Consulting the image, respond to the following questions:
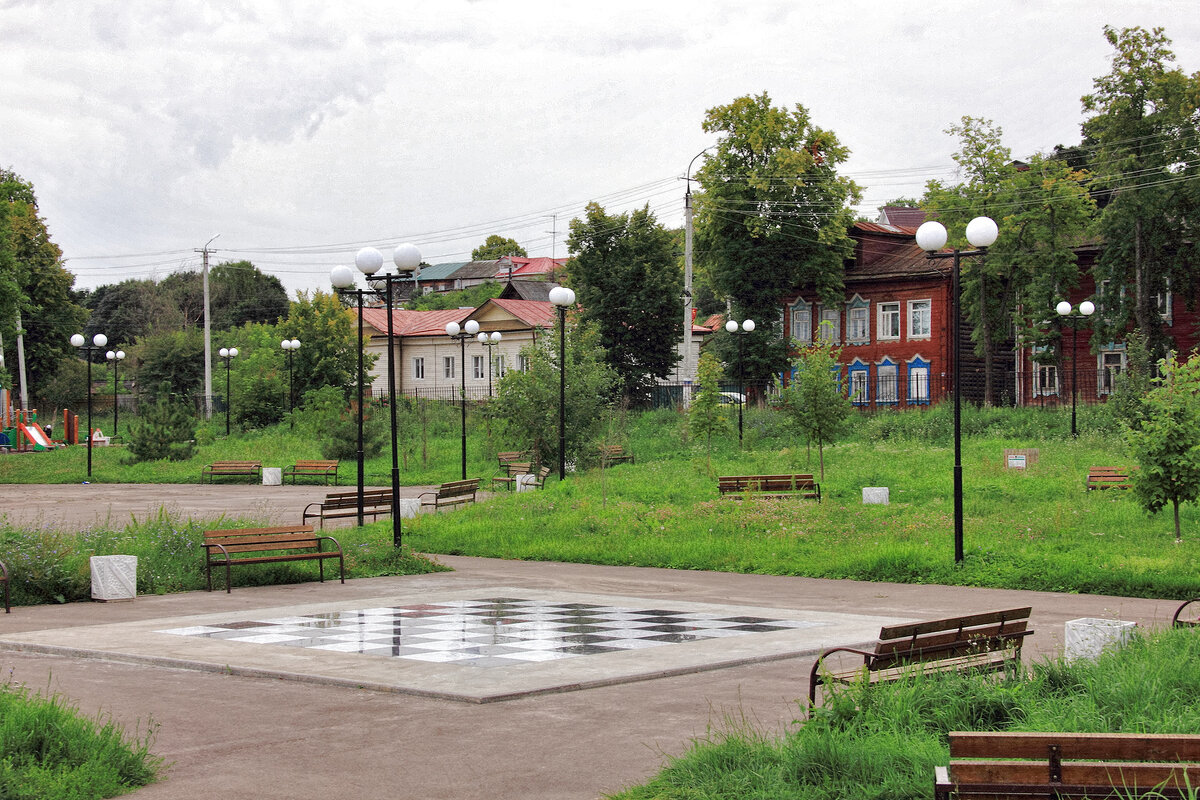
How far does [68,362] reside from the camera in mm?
68875

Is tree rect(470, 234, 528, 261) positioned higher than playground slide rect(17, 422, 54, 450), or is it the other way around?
tree rect(470, 234, 528, 261)

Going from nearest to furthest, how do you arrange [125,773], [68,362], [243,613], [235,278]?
[125,773]
[243,613]
[68,362]
[235,278]

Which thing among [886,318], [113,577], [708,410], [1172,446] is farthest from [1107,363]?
[113,577]

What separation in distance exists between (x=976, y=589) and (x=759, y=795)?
1034 cm

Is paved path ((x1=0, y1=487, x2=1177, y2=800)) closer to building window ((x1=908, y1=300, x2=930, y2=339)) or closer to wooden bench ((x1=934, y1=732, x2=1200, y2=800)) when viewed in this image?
wooden bench ((x1=934, y1=732, x2=1200, y2=800))

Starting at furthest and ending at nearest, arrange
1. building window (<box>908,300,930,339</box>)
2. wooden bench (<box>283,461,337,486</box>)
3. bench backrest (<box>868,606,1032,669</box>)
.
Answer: building window (<box>908,300,930,339</box>) < wooden bench (<box>283,461,337,486</box>) < bench backrest (<box>868,606,1032,669</box>)

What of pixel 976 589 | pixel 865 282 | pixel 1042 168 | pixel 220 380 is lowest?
pixel 976 589

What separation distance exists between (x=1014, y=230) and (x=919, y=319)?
803cm

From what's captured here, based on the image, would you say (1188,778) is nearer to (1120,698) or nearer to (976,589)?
(1120,698)

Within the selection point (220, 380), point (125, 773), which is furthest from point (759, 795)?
point (220, 380)

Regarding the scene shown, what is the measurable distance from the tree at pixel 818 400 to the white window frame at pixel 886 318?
2820 cm

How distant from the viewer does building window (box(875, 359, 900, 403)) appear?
175 feet

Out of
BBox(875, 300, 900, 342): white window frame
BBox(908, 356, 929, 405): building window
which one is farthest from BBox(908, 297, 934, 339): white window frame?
BBox(908, 356, 929, 405): building window

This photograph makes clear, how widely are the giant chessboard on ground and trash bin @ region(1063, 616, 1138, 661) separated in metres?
2.18
